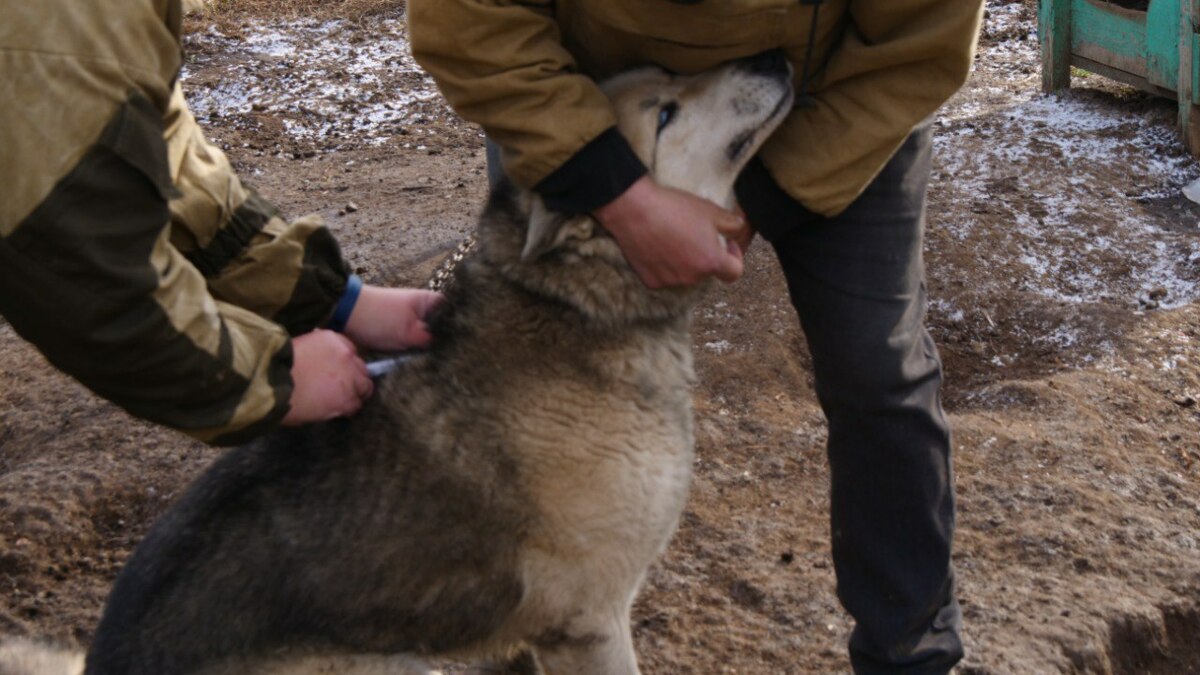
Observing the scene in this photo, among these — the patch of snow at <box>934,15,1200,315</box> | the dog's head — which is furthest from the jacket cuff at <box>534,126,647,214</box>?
the patch of snow at <box>934,15,1200,315</box>

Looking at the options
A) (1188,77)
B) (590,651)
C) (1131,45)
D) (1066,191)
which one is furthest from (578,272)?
(1131,45)

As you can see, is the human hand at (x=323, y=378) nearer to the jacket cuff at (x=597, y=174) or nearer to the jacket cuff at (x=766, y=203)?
the jacket cuff at (x=597, y=174)

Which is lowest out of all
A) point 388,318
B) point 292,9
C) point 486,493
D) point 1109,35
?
point 292,9

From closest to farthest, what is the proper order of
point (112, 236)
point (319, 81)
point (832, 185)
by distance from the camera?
point (112, 236) < point (832, 185) < point (319, 81)

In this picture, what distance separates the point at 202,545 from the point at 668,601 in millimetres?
1431

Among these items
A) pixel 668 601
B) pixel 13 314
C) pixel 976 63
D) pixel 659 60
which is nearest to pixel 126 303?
pixel 13 314

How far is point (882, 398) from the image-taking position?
7.79ft

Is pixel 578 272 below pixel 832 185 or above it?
below

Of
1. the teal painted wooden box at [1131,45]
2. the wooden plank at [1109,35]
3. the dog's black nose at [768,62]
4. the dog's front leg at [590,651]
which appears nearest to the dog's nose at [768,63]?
the dog's black nose at [768,62]

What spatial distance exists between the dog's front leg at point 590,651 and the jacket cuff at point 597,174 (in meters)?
0.88

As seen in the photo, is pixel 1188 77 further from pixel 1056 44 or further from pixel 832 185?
pixel 832 185

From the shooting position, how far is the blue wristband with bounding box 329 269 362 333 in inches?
103

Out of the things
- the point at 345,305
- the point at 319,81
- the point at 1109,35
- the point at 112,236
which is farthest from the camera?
the point at 319,81

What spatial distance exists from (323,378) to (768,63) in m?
1.04
